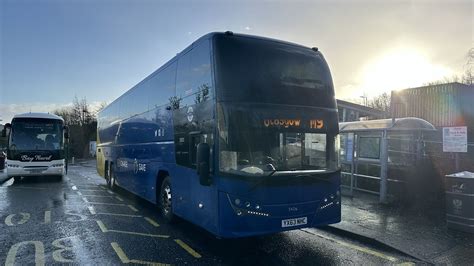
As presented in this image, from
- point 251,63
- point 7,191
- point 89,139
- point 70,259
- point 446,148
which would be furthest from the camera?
point 89,139

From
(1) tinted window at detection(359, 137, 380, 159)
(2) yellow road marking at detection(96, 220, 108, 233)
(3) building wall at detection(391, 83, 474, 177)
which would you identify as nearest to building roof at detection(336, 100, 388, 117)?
(3) building wall at detection(391, 83, 474, 177)

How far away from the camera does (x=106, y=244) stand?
259 inches

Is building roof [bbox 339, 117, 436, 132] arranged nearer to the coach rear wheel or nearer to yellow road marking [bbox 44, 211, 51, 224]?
yellow road marking [bbox 44, 211, 51, 224]

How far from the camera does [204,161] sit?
→ 5730mm

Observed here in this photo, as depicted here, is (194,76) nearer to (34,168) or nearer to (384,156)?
(384,156)

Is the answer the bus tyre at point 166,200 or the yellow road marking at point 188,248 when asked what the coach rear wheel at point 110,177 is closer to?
the bus tyre at point 166,200

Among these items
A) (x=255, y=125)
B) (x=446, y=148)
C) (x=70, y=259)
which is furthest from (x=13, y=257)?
(x=446, y=148)

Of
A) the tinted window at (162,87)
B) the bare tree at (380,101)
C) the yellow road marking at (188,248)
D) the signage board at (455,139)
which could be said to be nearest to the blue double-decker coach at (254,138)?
the yellow road marking at (188,248)

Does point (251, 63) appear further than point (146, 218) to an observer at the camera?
No

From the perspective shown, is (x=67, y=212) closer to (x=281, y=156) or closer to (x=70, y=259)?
(x=70, y=259)

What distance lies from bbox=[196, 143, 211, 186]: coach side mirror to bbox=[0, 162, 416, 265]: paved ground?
1269mm

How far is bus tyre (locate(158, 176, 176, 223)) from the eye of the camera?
8148mm

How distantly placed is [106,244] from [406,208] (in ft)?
23.4

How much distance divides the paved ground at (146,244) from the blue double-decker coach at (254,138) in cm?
48
